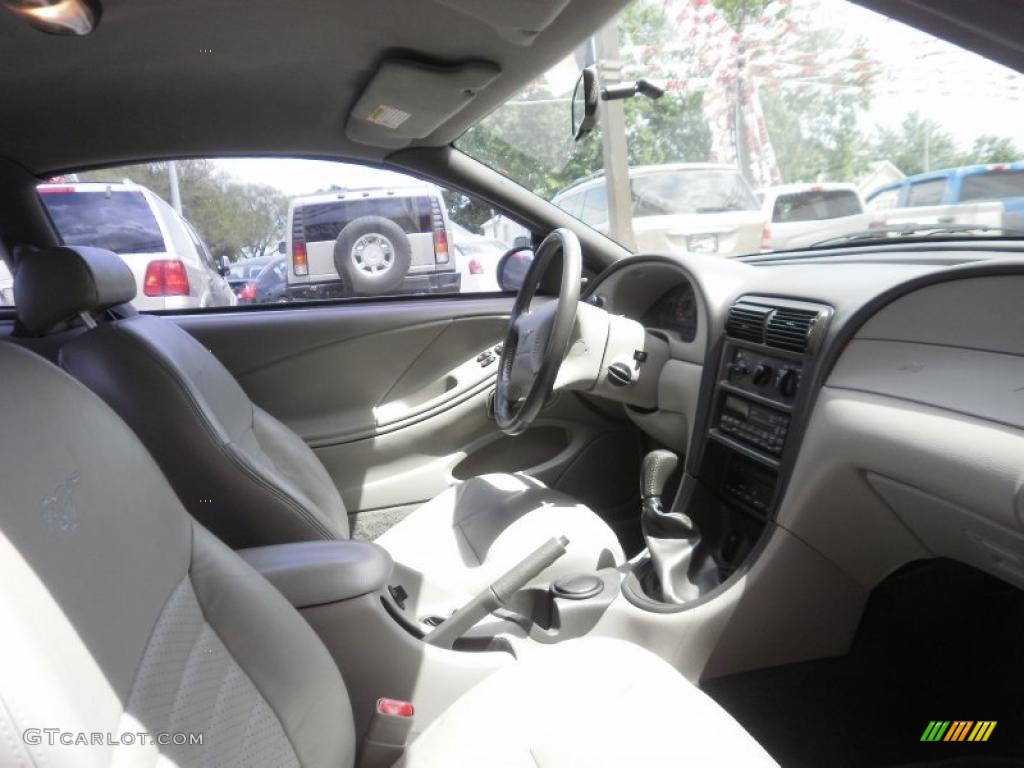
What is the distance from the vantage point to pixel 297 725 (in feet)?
3.52

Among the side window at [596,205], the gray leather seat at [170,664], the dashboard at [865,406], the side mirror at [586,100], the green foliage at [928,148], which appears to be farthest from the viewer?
the side window at [596,205]

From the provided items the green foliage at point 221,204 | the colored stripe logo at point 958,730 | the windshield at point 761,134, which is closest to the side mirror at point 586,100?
the windshield at point 761,134

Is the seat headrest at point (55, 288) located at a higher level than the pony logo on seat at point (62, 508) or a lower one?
higher

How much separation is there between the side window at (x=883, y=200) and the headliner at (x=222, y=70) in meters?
0.83

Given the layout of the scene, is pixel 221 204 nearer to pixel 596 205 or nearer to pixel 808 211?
pixel 596 205

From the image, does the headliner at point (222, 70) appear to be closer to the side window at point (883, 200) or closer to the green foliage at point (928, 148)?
the green foliage at point (928, 148)

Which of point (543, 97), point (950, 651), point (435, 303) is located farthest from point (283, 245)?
point (950, 651)

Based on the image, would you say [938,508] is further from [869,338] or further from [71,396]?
[71,396]

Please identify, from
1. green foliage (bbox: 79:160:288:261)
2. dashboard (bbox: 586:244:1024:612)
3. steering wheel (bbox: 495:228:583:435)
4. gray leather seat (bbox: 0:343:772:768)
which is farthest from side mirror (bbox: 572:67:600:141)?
gray leather seat (bbox: 0:343:772:768)

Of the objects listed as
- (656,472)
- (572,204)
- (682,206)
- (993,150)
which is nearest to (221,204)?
(572,204)

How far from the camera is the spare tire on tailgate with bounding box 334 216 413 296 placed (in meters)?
3.02

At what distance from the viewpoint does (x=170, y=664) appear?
929 mm

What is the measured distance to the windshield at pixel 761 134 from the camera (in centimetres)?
159

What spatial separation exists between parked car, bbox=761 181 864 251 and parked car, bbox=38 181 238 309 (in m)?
1.88
